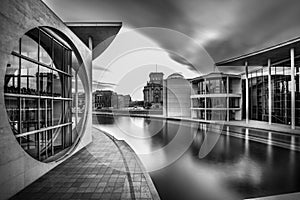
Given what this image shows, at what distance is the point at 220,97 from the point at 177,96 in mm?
8337

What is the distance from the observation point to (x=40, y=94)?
522 centimetres

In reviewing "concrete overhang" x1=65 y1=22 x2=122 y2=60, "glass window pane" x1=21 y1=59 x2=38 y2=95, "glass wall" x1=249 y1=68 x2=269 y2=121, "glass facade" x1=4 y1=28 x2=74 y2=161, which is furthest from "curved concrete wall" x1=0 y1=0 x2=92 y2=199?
"glass wall" x1=249 y1=68 x2=269 y2=121

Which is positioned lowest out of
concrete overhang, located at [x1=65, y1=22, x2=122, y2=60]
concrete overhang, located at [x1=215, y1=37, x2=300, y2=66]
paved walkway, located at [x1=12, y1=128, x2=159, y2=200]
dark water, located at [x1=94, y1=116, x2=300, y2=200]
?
dark water, located at [x1=94, y1=116, x2=300, y2=200]

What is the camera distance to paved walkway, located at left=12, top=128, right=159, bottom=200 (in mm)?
3680

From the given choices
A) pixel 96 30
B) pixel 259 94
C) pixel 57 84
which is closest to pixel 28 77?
pixel 57 84

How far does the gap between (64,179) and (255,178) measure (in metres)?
5.61

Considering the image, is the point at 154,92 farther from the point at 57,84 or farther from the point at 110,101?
the point at 57,84

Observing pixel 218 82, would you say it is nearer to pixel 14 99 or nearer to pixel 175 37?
pixel 175 37

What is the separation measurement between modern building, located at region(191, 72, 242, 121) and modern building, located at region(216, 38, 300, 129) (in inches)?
95.3

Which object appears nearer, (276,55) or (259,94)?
(276,55)

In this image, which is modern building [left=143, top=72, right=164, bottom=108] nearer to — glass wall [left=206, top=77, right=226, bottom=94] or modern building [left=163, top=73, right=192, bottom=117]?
modern building [left=163, top=73, right=192, bottom=117]

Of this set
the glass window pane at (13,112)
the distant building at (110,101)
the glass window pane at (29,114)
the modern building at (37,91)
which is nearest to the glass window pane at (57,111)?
the modern building at (37,91)

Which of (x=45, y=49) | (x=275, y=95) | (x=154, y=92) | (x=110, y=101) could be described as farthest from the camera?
(x=110, y=101)

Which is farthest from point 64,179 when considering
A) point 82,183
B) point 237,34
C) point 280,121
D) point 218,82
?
point 218,82
